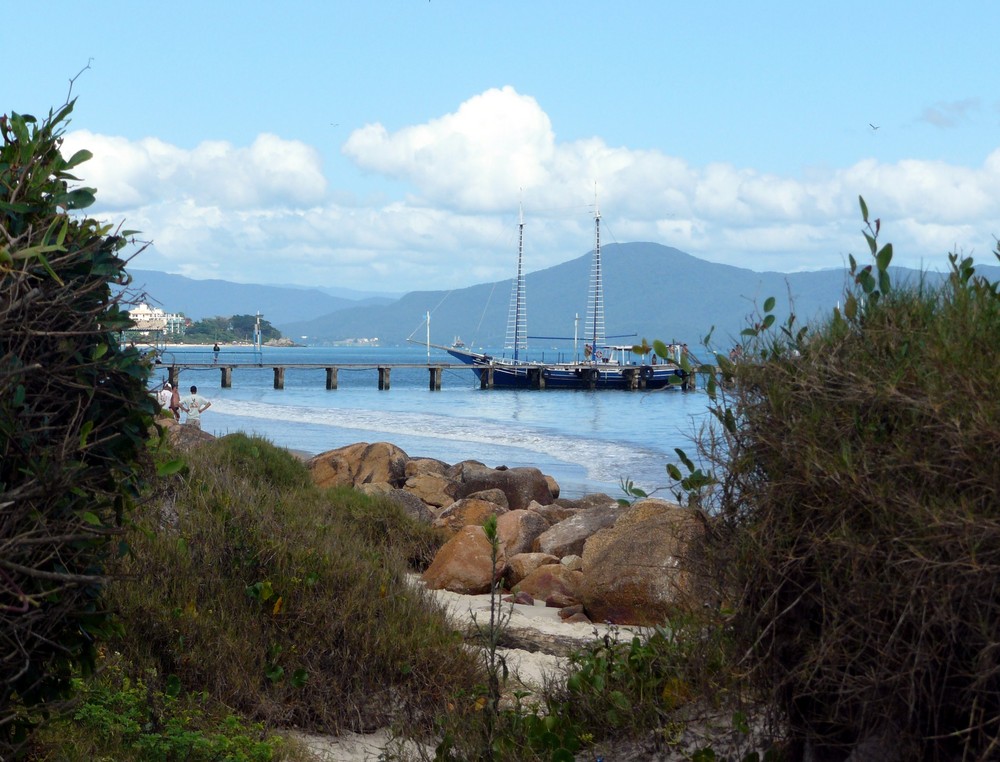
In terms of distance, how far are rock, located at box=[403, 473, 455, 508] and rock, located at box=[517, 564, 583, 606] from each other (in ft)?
25.1

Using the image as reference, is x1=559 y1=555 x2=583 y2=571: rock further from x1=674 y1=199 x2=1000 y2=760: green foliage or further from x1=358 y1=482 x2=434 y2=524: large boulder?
x1=674 y1=199 x2=1000 y2=760: green foliage

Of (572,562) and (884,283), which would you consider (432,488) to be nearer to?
(572,562)

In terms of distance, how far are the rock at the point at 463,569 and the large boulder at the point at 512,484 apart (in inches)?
296

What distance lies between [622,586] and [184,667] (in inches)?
142

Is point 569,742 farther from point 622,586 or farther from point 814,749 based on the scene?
point 622,586

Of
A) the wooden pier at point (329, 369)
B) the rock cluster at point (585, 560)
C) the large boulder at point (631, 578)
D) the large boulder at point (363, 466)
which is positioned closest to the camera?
the rock cluster at point (585, 560)

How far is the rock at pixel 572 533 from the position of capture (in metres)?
11.1

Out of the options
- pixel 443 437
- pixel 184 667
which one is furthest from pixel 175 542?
pixel 443 437

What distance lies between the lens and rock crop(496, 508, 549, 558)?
11.6 meters

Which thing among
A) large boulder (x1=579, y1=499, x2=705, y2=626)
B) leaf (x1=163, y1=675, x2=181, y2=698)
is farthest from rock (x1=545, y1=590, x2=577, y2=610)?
leaf (x1=163, y1=675, x2=181, y2=698)

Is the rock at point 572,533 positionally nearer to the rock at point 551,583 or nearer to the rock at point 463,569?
the rock at point 551,583

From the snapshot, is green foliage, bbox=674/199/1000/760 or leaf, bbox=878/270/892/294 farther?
leaf, bbox=878/270/892/294

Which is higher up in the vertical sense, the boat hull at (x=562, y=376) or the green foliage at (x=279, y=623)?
the green foliage at (x=279, y=623)

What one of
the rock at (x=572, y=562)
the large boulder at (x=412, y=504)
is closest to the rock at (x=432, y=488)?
the large boulder at (x=412, y=504)
